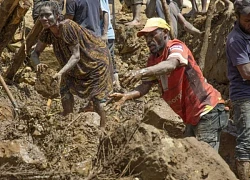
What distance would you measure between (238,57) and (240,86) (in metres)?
0.30

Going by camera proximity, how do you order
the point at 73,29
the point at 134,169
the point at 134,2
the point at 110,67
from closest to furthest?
the point at 134,169
the point at 73,29
the point at 110,67
the point at 134,2

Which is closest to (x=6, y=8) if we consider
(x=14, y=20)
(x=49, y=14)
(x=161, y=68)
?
(x=14, y=20)

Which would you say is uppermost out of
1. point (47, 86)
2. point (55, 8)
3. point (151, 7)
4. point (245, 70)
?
point (55, 8)

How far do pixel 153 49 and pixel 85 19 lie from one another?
3.14 m

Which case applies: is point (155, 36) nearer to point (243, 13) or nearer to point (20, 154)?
point (243, 13)

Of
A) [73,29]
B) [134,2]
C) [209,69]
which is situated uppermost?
[73,29]

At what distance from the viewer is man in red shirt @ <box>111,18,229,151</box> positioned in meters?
6.19

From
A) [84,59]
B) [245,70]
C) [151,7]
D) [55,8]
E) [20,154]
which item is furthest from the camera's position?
[151,7]

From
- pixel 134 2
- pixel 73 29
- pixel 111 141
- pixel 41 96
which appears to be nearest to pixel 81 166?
pixel 111 141

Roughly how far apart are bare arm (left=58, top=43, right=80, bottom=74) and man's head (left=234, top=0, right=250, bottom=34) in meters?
2.31

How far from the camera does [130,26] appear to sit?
43.5 ft

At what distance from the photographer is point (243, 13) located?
6.14 metres

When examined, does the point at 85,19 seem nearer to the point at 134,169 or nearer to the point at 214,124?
the point at 214,124

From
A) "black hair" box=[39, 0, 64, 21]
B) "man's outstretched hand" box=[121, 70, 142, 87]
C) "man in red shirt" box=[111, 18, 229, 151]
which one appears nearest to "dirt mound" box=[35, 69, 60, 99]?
"black hair" box=[39, 0, 64, 21]
